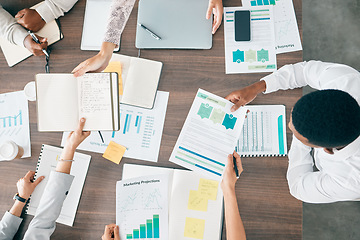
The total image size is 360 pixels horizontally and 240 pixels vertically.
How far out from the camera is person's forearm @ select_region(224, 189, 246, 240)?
3.16 feet

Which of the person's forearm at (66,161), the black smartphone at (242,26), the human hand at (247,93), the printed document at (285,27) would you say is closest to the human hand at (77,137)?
the person's forearm at (66,161)

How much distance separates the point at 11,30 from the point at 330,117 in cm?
132

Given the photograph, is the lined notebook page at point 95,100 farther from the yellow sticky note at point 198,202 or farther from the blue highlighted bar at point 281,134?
the blue highlighted bar at point 281,134

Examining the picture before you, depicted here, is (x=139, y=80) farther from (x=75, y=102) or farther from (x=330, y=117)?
(x=330, y=117)

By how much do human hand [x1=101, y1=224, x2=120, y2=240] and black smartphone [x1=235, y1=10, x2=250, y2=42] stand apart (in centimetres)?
95

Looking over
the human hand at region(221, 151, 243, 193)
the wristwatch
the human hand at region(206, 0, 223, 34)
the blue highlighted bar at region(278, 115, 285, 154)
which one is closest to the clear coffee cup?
the wristwatch

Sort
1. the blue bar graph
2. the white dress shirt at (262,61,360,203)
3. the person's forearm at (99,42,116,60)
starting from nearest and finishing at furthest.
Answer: the white dress shirt at (262,61,360,203), the person's forearm at (99,42,116,60), the blue bar graph

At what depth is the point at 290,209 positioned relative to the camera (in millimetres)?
1044

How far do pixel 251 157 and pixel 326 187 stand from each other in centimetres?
29

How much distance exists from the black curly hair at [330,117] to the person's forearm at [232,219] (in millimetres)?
387

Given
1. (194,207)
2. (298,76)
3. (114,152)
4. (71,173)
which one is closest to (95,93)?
(114,152)

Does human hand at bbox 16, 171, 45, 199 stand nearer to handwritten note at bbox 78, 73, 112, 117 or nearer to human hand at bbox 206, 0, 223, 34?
handwritten note at bbox 78, 73, 112, 117

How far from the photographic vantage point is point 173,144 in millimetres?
1130

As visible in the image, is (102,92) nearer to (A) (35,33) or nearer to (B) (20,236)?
(A) (35,33)
